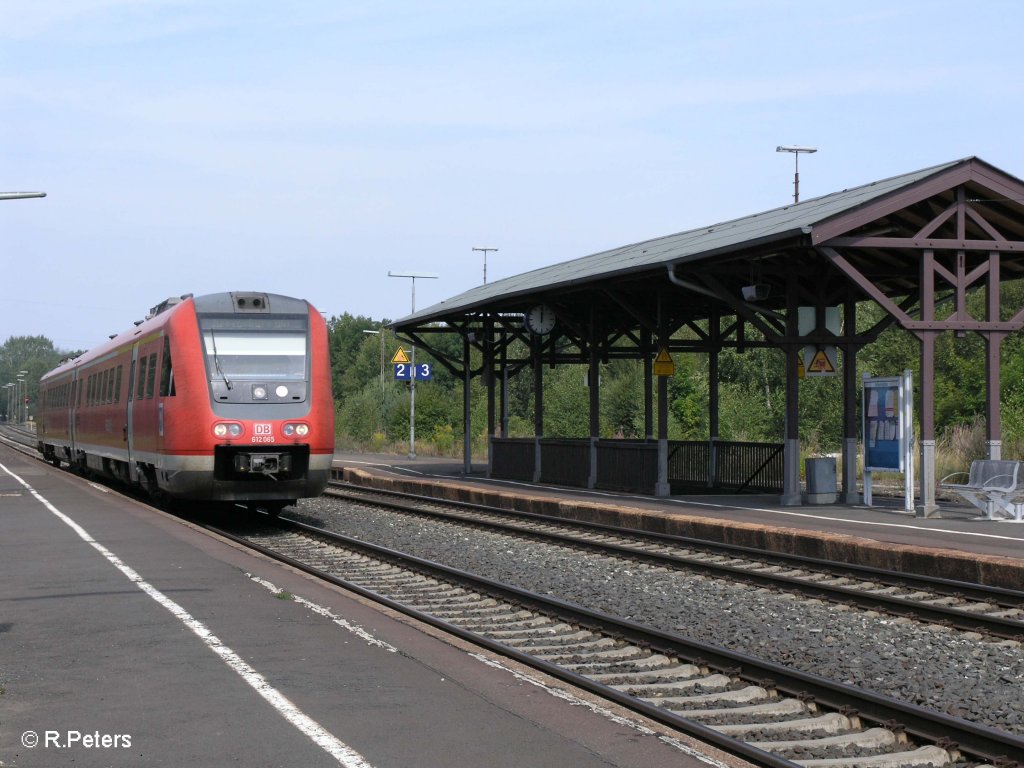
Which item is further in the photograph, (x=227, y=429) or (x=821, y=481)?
(x=821, y=481)

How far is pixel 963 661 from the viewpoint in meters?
8.37

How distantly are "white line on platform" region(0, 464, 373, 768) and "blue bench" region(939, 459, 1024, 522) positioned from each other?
1118 cm

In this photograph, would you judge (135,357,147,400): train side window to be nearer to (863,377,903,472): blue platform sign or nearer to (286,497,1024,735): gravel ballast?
(286,497,1024,735): gravel ballast

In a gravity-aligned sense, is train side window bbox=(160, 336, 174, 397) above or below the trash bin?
above

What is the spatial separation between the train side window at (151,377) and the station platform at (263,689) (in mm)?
6444

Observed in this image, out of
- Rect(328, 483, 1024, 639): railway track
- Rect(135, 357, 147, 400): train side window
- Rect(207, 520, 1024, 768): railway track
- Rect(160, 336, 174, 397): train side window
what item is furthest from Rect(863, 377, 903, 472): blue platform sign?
Rect(135, 357, 147, 400): train side window

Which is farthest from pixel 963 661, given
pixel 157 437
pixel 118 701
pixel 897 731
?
pixel 157 437

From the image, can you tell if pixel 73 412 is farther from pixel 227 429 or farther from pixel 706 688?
pixel 706 688

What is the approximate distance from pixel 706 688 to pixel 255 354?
35.2 feet

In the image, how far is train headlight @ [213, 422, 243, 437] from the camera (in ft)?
54.2

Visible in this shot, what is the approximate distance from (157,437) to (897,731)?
528 inches

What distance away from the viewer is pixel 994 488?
1764cm

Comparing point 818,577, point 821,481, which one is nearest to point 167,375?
point 818,577

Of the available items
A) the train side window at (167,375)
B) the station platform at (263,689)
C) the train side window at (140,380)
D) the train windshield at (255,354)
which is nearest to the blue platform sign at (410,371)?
the train side window at (140,380)
